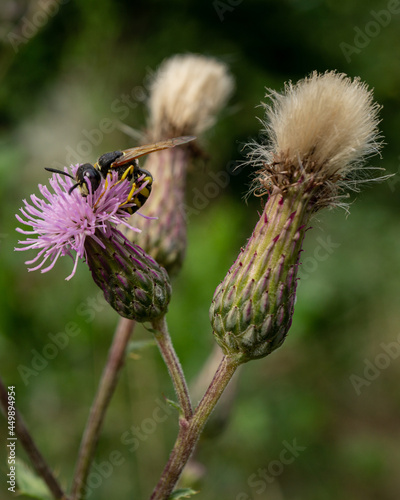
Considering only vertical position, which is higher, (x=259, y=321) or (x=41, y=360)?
(x=259, y=321)

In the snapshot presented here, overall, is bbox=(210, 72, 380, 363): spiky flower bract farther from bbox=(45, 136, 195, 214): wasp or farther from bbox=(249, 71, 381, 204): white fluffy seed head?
bbox=(45, 136, 195, 214): wasp

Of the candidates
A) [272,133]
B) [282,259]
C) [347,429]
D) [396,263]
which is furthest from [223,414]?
[396,263]

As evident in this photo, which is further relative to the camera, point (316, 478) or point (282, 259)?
point (316, 478)

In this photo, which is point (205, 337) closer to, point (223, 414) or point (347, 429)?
point (223, 414)

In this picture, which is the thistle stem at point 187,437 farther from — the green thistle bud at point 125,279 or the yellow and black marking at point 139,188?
the yellow and black marking at point 139,188
